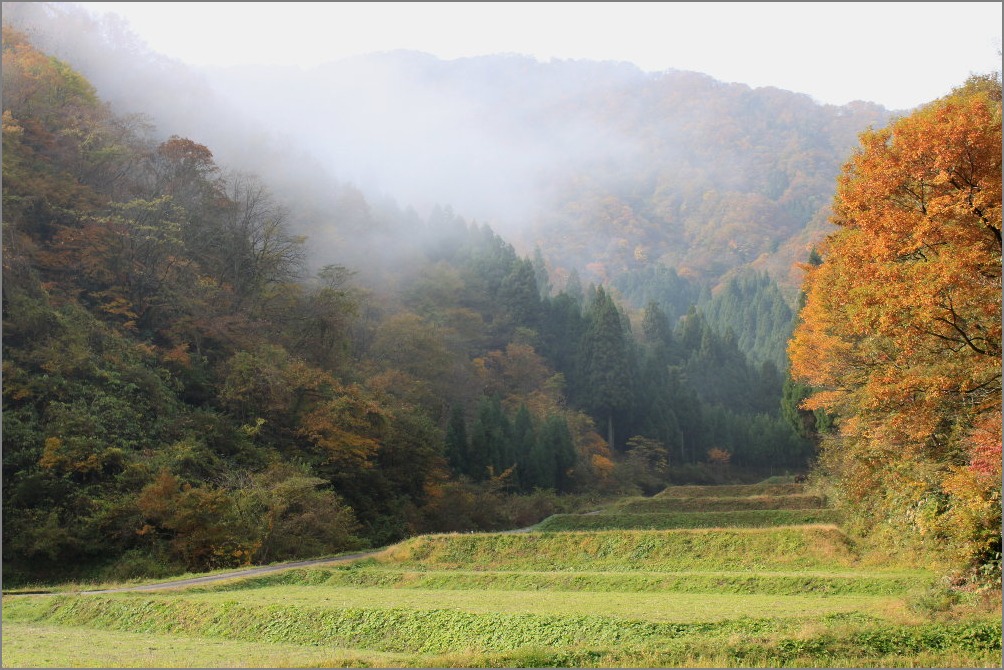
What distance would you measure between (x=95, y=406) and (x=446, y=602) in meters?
20.0

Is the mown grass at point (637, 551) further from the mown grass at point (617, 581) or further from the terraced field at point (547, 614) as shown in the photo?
the mown grass at point (617, 581)

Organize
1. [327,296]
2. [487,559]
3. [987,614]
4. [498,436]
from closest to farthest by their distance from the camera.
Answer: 1. [987,614]
2. [487,559]
3. [327,296]
4. [498,436]

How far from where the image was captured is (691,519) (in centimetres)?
3369

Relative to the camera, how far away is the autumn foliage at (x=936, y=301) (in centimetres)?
1576

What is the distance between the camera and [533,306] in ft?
260

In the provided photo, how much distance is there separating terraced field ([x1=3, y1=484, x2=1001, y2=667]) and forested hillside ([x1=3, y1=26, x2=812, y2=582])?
22.7ft

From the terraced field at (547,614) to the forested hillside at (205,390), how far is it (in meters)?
6.93

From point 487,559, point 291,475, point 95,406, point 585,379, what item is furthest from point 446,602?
point 585,379

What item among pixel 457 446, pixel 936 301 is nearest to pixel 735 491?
pixel 457 446

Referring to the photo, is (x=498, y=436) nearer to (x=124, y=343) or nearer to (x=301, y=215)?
(x=124, y=343)

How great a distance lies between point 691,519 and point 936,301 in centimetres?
Answer: 1946

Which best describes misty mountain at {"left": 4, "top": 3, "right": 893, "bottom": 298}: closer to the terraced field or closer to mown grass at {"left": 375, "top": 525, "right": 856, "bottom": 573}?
mown grass at {"left": 375, "top": 525, "right": 856, "bottom": 573}

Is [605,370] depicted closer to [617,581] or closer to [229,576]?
[229,576]

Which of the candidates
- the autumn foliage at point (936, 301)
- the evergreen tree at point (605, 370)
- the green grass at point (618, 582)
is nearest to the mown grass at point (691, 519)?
the autumn foliage at point (936, 301)
